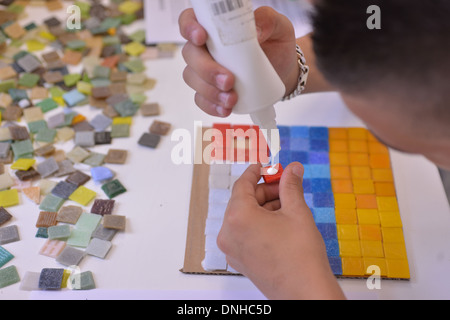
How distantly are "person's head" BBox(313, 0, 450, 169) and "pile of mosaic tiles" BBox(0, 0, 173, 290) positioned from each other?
41 centimetres

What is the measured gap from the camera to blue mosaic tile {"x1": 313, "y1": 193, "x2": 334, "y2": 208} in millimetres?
718

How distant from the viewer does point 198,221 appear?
0.70 metres

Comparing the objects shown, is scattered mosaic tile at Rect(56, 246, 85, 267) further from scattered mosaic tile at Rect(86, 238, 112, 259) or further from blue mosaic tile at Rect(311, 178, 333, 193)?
blue mosaic tile at Rect(311, 178, 333, 193)

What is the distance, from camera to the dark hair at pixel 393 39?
0.41 m

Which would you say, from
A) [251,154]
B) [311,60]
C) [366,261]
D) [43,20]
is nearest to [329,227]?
[366,261]

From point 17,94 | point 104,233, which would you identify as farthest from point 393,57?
point 17,94

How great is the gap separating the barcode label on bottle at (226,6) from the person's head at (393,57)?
0.08 metres

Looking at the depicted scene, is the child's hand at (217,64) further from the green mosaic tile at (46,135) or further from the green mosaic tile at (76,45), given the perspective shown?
the green mosaic tile at (76,45)

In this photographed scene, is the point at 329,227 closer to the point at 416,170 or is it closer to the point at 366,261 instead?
the point at 366,261

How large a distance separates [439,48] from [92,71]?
668mm

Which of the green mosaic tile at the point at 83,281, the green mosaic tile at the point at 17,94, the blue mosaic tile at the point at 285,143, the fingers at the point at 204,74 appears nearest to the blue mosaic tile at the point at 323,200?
the blue mosaic tile at the point at 285,143

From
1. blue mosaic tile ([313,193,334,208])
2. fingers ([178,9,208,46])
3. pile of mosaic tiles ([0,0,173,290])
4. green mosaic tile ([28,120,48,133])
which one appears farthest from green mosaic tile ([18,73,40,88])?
blue mosaic tile ([313,193,334,208])
